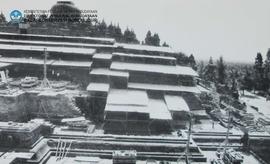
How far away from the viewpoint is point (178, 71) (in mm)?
29078

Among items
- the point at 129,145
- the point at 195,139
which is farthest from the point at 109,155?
the point at 195,139

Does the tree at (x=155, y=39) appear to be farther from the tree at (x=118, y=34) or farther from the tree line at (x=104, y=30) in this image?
the tree at (x=118, y=34)

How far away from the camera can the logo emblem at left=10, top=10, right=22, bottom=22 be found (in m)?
33.3

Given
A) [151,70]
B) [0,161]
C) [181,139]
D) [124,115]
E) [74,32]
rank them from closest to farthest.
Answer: [0,161] → [181,139] → [124,115] → [151,70] → [74,32]

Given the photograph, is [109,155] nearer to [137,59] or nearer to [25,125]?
[25,125]

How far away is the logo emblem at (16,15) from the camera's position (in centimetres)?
3328

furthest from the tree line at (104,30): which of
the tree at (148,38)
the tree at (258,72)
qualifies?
the tree at (258,72)

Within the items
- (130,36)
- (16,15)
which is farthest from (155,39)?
(16,15)

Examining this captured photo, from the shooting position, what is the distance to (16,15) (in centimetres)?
3425

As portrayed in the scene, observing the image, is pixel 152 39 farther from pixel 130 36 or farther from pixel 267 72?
pixel 267 72

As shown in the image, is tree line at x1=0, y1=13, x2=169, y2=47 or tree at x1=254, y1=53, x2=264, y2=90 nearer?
tree line at x1=0, y1=13, x2=169, y2=47

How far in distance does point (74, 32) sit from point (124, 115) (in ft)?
61.1

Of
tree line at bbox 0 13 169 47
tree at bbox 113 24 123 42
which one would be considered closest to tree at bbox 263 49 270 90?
tree line at bbox 0 13 169 47

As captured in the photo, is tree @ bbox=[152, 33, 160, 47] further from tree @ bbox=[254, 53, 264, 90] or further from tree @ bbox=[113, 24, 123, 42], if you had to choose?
tree @ bbox=[254, 53, 264, 90]
